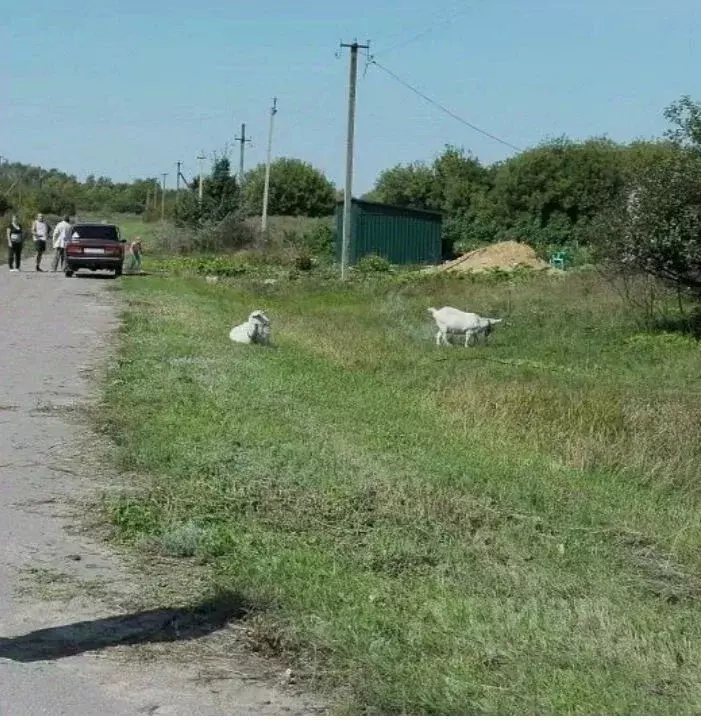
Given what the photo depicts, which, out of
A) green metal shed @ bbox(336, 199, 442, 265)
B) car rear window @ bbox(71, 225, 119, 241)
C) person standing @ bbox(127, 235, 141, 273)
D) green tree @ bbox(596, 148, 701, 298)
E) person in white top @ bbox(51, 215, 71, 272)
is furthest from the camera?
green metal shed @ bbox(336, 199, 442, 265)

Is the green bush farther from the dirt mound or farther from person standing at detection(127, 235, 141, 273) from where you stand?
person standing at detection(127, 235, 141, 273)

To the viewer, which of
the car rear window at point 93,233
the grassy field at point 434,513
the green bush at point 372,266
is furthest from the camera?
the green bush at point 372,266

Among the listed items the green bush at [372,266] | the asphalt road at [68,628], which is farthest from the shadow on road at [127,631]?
the green bush at [372,266]

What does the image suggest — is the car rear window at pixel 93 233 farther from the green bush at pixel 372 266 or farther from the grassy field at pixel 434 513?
the grassy field at pixel 434 513

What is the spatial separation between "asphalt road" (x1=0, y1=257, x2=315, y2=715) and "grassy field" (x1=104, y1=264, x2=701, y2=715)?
1.02 feet

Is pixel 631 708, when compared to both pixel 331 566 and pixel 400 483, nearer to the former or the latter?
pixel 331 566

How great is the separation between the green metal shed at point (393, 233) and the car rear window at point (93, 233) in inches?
583

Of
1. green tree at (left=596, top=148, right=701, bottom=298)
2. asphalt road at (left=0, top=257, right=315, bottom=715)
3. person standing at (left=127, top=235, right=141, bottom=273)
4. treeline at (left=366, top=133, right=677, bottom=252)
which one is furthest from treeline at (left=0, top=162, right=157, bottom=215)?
asphalt road at (left=0, top=257, right=315, bottom=715)

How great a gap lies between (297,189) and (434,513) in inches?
3562

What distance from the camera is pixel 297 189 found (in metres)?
97.2

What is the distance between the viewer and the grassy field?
206 inches

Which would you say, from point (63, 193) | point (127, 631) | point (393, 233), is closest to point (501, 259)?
point (393, 233)

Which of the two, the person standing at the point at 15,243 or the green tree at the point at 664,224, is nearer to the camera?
the green tree at the point at 664,224

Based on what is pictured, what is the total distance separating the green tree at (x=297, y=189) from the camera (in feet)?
313
